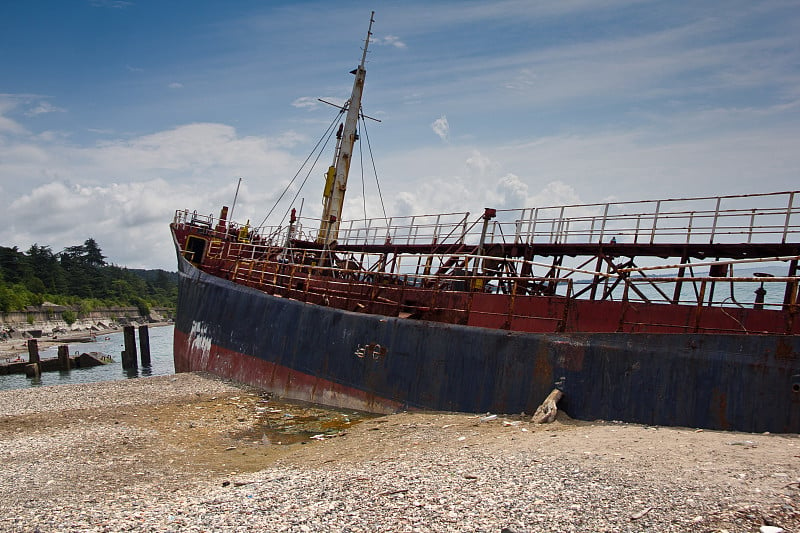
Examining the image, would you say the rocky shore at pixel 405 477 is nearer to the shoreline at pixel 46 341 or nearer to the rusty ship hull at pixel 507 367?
the rusty ship hull at pixel 507 367

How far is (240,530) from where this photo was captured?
20.6 ft

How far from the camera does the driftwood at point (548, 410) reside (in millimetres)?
10414

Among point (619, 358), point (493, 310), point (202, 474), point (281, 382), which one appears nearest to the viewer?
point (202, 474)

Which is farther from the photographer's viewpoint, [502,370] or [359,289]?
[359,289]

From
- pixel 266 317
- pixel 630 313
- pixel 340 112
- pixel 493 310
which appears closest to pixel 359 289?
pixel 266 317

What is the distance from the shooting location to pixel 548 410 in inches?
413

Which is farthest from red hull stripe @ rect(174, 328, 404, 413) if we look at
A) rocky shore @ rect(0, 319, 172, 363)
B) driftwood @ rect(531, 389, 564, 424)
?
rocky shore @ rect(0, 319, 172, 363)

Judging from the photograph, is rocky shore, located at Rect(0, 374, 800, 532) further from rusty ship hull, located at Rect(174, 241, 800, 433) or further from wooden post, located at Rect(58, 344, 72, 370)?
wooden post, located at Rect(58, 344, 72, 370)

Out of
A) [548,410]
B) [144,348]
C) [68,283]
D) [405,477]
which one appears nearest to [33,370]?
[144,348]

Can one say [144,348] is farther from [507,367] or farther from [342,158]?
[507,367]

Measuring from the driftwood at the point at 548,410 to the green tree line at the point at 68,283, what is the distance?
226 ft

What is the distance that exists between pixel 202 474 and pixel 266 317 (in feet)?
31.9

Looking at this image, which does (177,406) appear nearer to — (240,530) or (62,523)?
(62,523)

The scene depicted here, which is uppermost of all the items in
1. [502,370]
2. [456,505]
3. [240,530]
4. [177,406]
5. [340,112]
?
[340,112]
